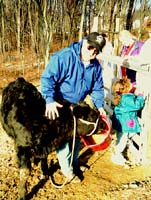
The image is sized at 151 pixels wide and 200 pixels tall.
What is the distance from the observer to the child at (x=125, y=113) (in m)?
4.23

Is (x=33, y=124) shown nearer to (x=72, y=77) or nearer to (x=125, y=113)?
(x=72, y=77)

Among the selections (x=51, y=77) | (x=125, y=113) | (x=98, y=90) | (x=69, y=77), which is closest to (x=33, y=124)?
(x=51, y=77)

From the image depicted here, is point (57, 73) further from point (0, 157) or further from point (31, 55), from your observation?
point (31, 55)

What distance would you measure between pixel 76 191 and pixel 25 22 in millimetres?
14774

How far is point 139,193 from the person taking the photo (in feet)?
12.3

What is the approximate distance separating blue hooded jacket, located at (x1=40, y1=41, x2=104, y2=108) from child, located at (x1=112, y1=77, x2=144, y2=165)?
0.47 metres

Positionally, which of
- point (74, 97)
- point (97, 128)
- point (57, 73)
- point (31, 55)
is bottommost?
point (31, 55)

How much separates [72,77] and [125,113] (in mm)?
1104

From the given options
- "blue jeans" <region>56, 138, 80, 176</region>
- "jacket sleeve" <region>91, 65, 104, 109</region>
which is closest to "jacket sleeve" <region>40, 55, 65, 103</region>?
"jacket sleeve" <region>91, 65, 104, 109</region>

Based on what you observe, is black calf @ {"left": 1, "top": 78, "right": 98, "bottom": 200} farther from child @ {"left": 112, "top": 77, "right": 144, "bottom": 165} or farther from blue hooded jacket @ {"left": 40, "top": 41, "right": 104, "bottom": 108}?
child @ {"left": 112, "top": 77, "right": 144, "bottom": 165}

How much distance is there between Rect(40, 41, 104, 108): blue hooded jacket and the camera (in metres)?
→ 3.39

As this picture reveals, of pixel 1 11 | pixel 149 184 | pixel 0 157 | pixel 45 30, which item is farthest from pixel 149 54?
pixel 1 11

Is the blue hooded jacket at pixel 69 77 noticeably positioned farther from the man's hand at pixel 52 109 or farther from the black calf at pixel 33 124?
the black calf at pixel 33 124

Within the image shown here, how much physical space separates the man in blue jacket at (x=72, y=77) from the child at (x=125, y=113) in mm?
424
